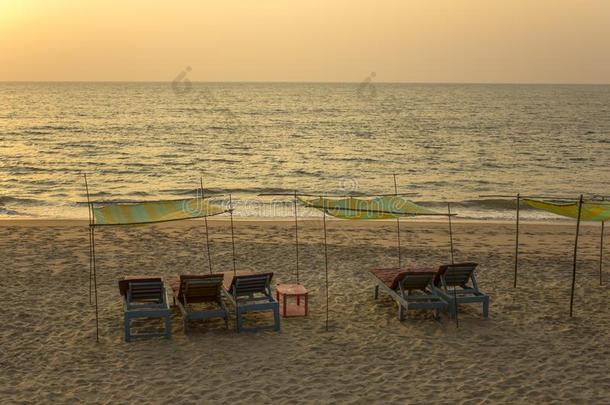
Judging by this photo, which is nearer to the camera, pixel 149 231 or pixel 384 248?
pixel 384 248

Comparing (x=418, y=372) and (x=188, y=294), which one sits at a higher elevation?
(x=188, y=294)

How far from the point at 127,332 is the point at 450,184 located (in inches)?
1062

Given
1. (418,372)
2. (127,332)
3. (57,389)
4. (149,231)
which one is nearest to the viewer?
(57,389)

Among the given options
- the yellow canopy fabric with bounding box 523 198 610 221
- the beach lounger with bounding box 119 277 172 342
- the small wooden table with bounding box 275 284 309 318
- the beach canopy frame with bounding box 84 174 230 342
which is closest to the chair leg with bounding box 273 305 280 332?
the small wooden table with bounding box 275 284 309 318

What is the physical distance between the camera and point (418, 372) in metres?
8.46

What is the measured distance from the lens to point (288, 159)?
149 feet

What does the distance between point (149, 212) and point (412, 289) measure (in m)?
4.70

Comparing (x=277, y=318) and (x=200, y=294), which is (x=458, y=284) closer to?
(x=277, y=318)

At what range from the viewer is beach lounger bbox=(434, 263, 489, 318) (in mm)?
10593

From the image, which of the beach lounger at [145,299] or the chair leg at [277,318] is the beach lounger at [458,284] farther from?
the beach lounger at [145,299]

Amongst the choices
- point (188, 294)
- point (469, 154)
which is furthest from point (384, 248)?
point (469, 154)

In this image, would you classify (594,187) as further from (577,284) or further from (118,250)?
(118,250)

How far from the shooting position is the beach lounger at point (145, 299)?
9398mm

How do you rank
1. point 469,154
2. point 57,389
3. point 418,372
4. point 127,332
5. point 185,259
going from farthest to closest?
point 469,154 < point 185,259 < point 127,332 < point 418,372 < point 57,389
